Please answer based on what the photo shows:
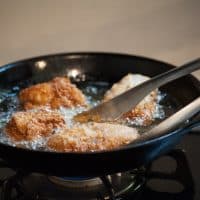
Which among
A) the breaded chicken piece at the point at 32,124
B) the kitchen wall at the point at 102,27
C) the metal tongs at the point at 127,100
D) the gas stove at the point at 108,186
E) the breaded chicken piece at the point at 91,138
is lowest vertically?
the gas stove at the point at 108,186

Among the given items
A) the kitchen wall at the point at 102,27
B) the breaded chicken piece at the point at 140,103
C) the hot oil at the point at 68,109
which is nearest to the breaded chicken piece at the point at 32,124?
the hot oil at the point at 68,109

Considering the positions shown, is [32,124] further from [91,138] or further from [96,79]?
[96,79]

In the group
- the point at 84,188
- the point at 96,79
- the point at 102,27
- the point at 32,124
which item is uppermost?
the point at 102,27

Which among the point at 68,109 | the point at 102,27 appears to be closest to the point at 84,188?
the point at 68,109

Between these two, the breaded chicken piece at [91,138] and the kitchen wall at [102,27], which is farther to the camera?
the kitchen wall at [102,27]

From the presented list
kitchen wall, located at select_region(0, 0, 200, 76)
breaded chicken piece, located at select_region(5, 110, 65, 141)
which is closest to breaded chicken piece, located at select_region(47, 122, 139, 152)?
breaded chicken piece, located at select_region(5, 110, 65, 141)

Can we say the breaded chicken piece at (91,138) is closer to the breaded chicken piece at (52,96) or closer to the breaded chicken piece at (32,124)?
the breaded chicken piece at (32,124)
